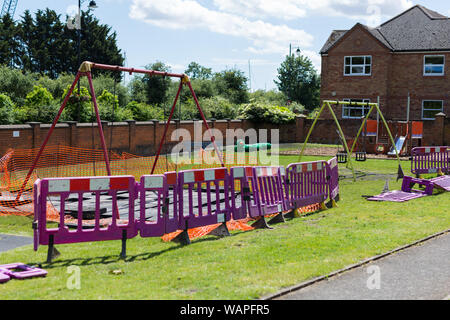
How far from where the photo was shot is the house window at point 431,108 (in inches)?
1589

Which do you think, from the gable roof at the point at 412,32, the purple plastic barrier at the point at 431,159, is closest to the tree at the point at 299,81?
the gable roof at the point at 412,32

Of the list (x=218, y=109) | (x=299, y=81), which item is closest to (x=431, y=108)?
(x=218, y=109)

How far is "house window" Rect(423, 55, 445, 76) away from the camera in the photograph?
1580 inches

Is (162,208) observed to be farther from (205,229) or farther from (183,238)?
(205,229)

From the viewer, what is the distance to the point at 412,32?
140 ft

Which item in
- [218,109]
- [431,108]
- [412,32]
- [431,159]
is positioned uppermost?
[412,32]

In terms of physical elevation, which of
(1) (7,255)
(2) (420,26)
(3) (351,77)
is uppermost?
(2) (420,26)

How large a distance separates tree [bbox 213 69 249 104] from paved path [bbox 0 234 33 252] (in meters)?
50.2

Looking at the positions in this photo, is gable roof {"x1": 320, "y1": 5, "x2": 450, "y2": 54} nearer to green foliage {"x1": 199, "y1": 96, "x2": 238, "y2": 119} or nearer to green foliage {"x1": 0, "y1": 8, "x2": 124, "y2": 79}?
green foliage {"x1": 199, "y1": 96, "x2": 238, "y2": 119}

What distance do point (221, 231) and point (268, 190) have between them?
1.66m

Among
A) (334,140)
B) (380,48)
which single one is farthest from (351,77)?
(334,140)
